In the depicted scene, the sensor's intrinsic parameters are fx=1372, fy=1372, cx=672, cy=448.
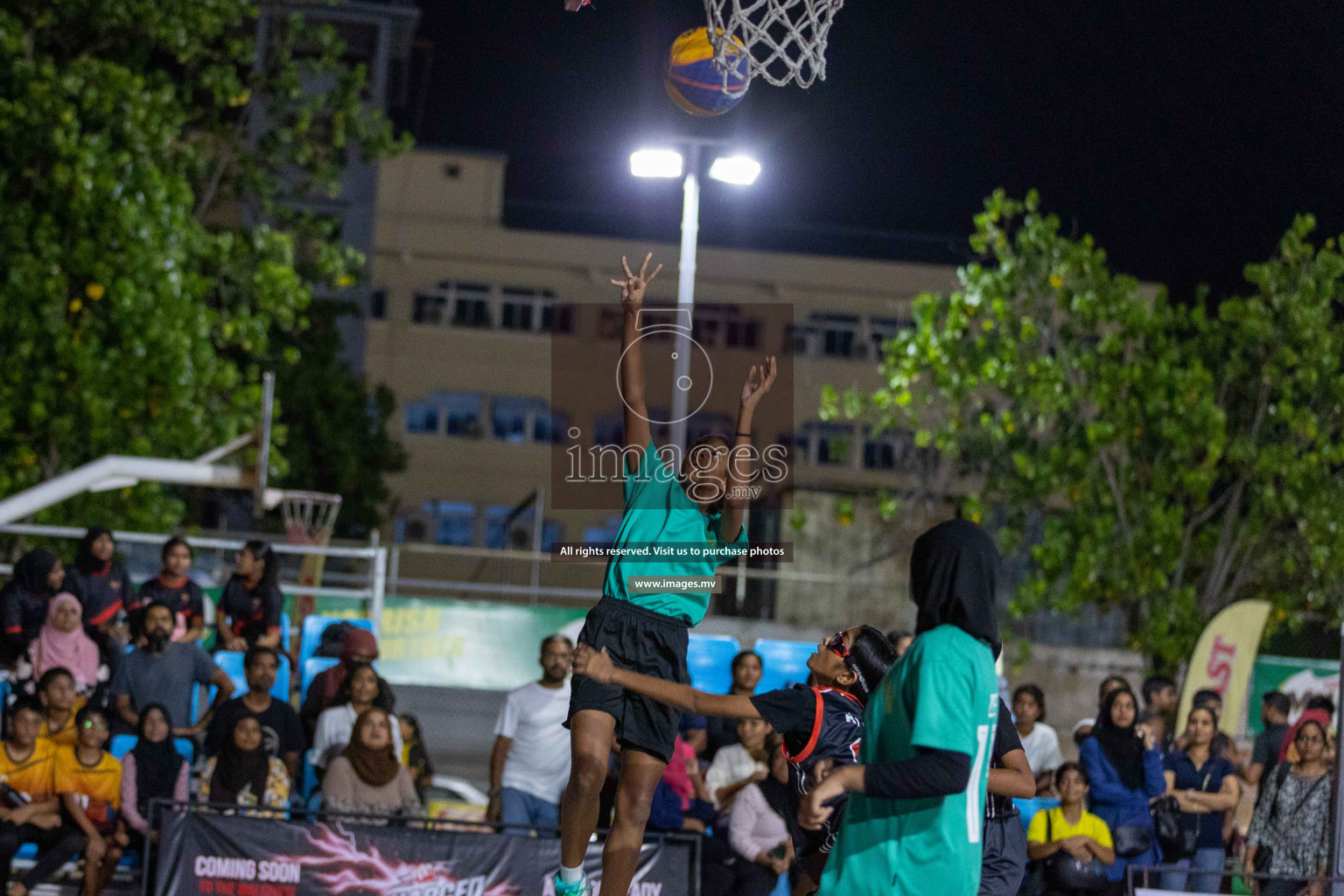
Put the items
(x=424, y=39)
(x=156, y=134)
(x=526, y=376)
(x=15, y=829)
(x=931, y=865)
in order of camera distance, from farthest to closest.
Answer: (x=424, y=39), (x=526, y=376), (x=156, y=134), (x=15, y=829), (x=931, y=865)

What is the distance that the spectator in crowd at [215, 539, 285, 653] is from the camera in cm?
1014

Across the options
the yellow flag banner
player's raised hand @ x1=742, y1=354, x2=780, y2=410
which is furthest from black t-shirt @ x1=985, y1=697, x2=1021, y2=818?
the yellow flag banner

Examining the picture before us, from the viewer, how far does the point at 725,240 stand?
114 feet

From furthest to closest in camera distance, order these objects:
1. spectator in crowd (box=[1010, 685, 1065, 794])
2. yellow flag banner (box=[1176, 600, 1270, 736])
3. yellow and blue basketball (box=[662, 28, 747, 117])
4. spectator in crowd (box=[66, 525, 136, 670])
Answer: yellow flag banner (box=[1176, 600, 1270, 736]) → spectator in crowd (box=[66, 525, 136, 670]) → spectator in crowd (box=[1010, 685, 1065, 794]) → yellow and blue basketball (box=[662, 28, 747, 117])

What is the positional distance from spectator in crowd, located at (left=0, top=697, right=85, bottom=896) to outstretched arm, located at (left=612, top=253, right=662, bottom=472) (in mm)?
4774

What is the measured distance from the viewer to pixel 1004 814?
4.61 metres

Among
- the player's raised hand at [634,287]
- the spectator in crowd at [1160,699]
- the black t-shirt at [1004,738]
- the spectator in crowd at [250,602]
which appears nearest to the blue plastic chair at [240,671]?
the spectator in crowd at [250,602]

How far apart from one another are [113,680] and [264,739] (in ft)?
4.17

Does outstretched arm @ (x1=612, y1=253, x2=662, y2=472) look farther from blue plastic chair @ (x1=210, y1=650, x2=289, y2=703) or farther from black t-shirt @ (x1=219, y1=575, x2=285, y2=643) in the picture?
black t-shirt @ (x1=219, y1=575, x2=285, y2=643)

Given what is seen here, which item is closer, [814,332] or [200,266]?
[200,266]

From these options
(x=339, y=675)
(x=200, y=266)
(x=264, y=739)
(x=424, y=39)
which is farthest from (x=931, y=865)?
(x=424, y=39)

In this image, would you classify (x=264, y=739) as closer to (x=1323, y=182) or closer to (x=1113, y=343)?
(x=1113, y=343)

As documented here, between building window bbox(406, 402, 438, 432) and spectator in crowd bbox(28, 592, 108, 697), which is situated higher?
building window bbox(406, 402, 438, 432)

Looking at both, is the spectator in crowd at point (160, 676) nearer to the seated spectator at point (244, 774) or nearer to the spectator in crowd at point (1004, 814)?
the seated spectator at point (244, 774)
